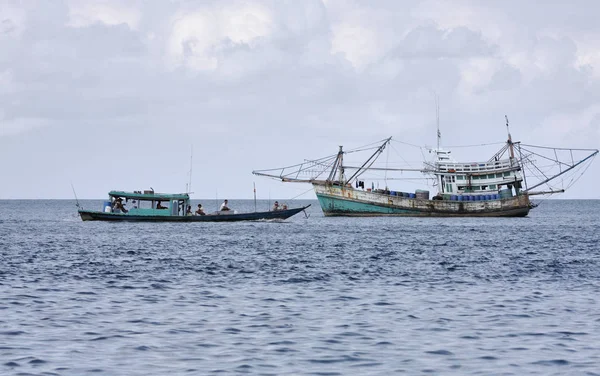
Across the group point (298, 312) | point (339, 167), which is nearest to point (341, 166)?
point (339, 167)

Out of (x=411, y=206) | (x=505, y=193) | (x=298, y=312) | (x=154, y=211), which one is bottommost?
(x=298, y=312)

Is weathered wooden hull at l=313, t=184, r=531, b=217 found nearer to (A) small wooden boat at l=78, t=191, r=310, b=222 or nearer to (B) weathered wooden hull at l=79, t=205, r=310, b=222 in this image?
(B) weathered wooden hull at l=79, t=205, r=310, b=222

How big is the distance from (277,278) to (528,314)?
39.0ft

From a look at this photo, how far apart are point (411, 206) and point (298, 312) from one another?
80436 millimetres

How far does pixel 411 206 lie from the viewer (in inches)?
4053

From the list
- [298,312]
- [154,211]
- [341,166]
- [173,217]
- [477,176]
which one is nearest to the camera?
[298,312]

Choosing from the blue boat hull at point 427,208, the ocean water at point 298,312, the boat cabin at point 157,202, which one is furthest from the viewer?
the blue boat hull at point 427,208

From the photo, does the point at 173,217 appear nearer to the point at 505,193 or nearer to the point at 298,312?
the point at 505,193

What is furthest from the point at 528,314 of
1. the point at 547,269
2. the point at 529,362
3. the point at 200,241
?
the point at 200,241

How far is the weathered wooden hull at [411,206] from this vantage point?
102 m

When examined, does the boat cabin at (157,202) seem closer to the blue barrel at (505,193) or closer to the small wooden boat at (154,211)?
the small wooden boat at (154,211)

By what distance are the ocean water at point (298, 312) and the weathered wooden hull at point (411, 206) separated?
5468 cm

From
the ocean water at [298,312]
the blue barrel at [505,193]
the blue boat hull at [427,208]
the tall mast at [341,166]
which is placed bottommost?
the ocean water at [298,312]

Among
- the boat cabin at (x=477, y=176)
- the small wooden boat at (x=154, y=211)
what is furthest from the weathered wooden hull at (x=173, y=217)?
the boat cabin at (x=477, y=176)
